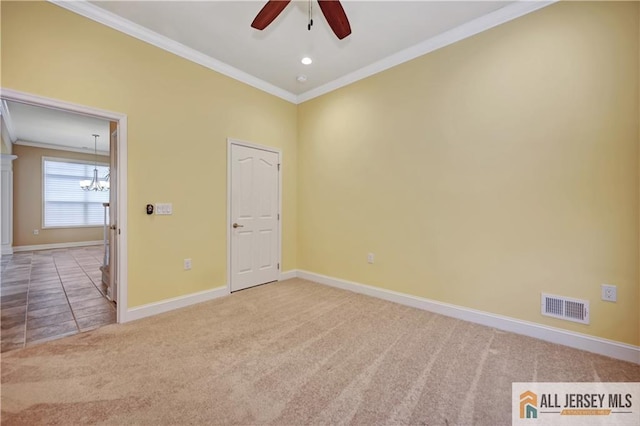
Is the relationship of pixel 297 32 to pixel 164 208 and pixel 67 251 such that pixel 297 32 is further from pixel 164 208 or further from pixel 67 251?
pixel 67 251

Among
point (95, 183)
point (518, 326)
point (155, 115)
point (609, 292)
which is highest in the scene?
point (155, 115)

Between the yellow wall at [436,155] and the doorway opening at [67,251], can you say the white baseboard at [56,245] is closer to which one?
the doorway opening at [67,251]

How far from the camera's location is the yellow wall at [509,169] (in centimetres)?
210

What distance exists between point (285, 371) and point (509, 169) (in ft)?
8.82

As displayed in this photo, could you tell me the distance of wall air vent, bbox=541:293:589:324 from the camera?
223 cm

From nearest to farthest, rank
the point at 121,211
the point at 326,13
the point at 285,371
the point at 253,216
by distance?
the point at 285,371, the point at 326,13, the point at 121,211, the point at 253,216

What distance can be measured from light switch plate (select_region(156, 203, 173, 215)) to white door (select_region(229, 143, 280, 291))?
80cm

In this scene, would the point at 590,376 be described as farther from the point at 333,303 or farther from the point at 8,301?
the point at 8,301

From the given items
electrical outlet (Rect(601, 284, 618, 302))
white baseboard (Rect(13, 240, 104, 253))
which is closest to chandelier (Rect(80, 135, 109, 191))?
white baseboard (Rect(13, 240, 104, 253))

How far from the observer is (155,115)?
2.94 metres

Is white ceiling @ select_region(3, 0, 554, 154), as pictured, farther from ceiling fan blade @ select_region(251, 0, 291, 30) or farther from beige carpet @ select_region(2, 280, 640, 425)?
beige carpet @ select_region(2, 280, 640, 425)

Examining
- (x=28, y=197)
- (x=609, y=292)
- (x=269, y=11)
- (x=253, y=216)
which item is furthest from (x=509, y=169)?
(x=28, y=197)

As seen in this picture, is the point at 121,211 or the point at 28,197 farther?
the point at 28,197

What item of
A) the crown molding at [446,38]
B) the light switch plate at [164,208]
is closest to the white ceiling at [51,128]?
the light switch plate at [164,208]
